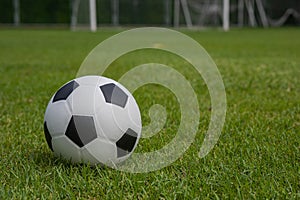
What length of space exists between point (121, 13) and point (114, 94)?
2325 centimetres

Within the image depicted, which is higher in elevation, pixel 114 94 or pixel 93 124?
pixel 114 94

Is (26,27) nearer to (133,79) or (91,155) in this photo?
(133,79)

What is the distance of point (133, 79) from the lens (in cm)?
565

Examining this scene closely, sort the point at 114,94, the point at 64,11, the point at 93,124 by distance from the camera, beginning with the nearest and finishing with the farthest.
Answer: the point at 93,124 < the point at 114,94 < the point at 64,11

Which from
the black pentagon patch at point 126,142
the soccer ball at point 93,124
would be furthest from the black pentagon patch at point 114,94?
the black pentagon patch at point 126,142

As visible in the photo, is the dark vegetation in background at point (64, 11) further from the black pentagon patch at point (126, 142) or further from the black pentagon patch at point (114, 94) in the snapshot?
the black pentagon patch at point (126, 142)

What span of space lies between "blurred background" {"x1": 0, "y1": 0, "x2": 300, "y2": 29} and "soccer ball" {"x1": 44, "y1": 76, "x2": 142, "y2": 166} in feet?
70.1

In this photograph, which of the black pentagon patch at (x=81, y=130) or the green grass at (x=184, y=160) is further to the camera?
the black pentagon patch at (x=81, y=130)

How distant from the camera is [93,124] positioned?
7.53 feet

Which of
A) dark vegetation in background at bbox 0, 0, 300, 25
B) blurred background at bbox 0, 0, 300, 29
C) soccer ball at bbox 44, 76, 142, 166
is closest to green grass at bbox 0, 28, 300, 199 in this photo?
soccer ball at bbox 44, 76, 142, 166

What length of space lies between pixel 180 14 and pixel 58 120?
25154 millimetres

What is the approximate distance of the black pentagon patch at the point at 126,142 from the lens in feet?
7.71

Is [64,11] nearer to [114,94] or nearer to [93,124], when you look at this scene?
[114,94]

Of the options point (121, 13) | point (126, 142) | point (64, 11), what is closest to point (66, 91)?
point (126, 142)
